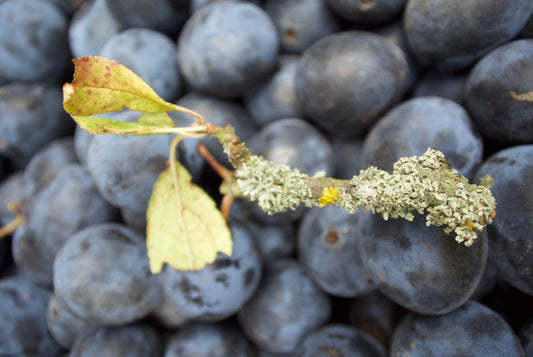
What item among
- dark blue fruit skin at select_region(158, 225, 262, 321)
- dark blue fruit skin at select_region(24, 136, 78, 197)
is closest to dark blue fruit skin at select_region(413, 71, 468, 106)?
dark blue fruit skin at select_region(158, 225, 262, 321)

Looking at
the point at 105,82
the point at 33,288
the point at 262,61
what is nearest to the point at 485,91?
the point at 262,61

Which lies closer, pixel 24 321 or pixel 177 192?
pixel 177 192

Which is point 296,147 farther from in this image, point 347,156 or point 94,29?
point 94,29

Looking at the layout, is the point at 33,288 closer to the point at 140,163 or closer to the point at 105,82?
the point at 140,163

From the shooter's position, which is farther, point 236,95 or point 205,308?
point 236,95

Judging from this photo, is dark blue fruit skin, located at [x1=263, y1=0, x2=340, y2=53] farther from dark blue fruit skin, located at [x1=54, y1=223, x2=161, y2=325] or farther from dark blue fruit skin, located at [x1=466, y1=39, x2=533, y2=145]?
dark blue fruit skin, located at [x1=54, y1=223, x2=161, y2=325]

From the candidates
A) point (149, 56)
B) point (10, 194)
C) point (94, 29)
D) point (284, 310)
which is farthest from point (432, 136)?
point (10, 194)
